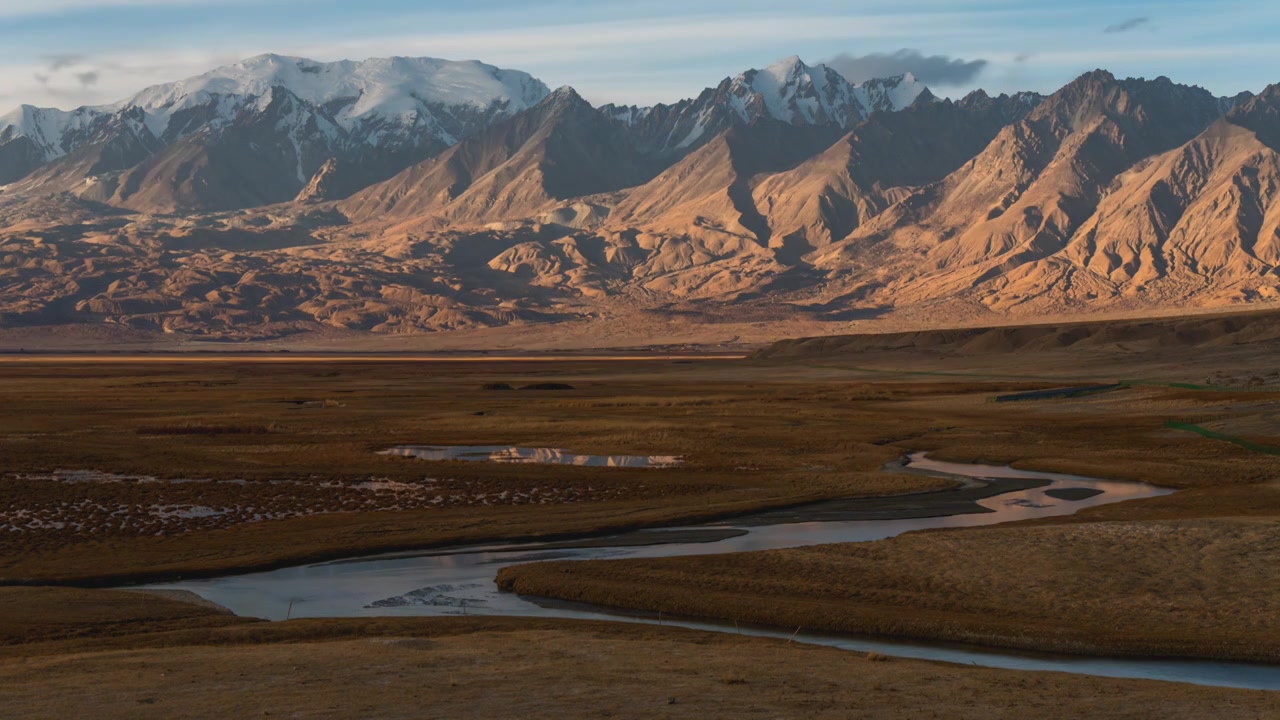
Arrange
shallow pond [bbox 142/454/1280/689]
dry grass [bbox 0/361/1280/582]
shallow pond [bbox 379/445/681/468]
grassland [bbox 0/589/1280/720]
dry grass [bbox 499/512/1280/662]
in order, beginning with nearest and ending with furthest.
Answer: grassland [bbox 0/589/1280/720], shallow pond [bbox 142/454/1280/689], dry grass [bbox 499/512/1280/662], dry grass [bbox 0/361/1280/582], shallow pond [bbox 379/445/681/468]

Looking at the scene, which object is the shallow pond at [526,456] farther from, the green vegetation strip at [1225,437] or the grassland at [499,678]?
the grassland at [499,678]

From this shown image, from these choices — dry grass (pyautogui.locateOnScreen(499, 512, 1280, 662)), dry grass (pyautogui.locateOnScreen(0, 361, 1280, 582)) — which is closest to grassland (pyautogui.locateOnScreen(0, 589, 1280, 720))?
dry grass (pyautogui.locateOnScreen(499, 512, 1280, 662))

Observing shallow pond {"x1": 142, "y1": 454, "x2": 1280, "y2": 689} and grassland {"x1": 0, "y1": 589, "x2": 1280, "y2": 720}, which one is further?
shallow pond {"x1": 142, "y1": 454, "x2": 1280, "y2": 689}

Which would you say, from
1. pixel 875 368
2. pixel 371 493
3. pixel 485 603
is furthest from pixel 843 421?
pixel 875 368

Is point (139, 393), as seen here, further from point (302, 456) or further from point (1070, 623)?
point (1070, 623)

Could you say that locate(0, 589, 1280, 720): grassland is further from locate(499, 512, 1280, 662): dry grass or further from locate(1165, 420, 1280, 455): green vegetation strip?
locate(1165, 420, 1280, 455): green vegetation strip

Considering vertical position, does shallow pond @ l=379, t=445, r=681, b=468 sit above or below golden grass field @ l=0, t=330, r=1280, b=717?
below

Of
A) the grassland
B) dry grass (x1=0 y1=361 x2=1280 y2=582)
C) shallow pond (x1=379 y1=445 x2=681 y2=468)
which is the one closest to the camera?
the grassland
